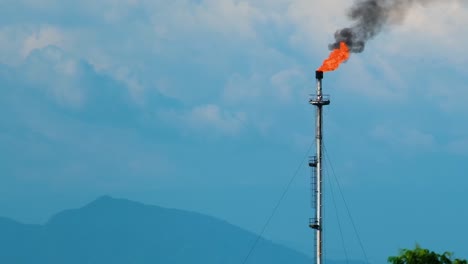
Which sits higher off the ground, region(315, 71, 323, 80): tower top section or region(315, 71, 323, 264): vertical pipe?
region(315, 71, 323, 80): tower top section

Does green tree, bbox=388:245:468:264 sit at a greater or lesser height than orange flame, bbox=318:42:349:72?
lesser

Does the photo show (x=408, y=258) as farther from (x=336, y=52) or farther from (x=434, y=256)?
(x=336, y=52)

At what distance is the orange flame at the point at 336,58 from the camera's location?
87.7 meters

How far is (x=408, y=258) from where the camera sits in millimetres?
91375

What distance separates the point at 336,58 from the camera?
9025cm

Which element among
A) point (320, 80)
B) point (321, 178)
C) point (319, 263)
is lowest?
point (319, 263)

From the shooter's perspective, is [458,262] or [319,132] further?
[458,262]

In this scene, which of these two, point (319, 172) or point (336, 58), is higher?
point (336, 58)

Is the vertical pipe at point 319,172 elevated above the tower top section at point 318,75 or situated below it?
below

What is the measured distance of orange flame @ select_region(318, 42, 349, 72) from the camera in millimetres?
87688

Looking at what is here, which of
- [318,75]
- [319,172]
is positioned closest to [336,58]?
[318,75]

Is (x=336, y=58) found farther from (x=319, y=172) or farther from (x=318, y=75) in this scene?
(x=319, y=172)

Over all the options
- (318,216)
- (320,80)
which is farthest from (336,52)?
(318,216)

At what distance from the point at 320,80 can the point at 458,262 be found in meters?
18.9
